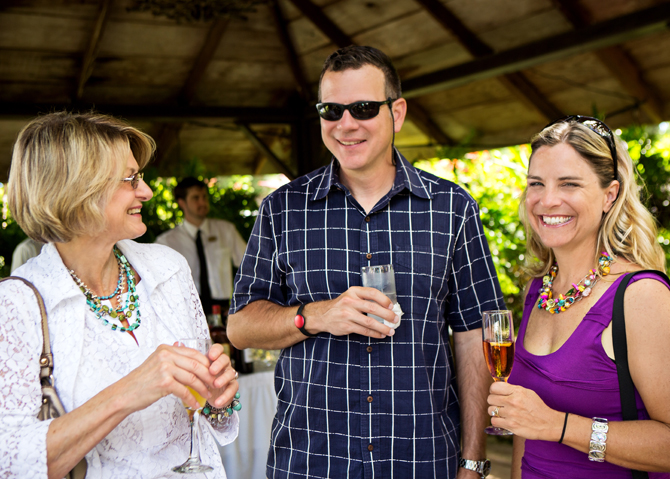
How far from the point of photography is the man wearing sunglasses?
1825mm

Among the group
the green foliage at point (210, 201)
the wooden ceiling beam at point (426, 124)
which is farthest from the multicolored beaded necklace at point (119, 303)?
the wooden ceiling beam at point (426, 124)

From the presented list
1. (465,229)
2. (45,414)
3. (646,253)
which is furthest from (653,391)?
(45,414)

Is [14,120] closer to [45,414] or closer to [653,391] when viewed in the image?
[45,414]

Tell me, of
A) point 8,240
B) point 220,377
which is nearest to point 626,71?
point 220,377

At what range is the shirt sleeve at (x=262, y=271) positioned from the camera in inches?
80.4

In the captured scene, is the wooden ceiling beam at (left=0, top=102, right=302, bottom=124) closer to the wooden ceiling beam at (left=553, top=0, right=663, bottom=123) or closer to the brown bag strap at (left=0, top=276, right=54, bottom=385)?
the wooden ceiling beam at (left=553, top=0, right=663, bottom=123)

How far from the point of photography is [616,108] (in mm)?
5273

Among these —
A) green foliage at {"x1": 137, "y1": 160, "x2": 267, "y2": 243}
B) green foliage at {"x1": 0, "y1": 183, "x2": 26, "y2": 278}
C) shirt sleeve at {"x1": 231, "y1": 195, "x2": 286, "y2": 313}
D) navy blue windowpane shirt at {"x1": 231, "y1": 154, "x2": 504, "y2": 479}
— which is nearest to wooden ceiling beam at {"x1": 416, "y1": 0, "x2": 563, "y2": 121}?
green foliage at {"x1": 137, "y1": 160, "x2": 267, "y2": 243}

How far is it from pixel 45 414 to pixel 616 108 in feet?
16.9

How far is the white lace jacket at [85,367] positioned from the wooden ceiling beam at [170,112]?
4.39 metres

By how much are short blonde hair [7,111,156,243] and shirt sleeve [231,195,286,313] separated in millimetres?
515

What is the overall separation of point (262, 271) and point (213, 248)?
151 inches

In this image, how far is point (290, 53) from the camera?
20.8 ft

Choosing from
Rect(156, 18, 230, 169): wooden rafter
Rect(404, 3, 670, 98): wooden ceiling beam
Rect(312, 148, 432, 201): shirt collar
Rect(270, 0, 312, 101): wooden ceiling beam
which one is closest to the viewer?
Rect(312, 148, 432, 201): shirt collar
